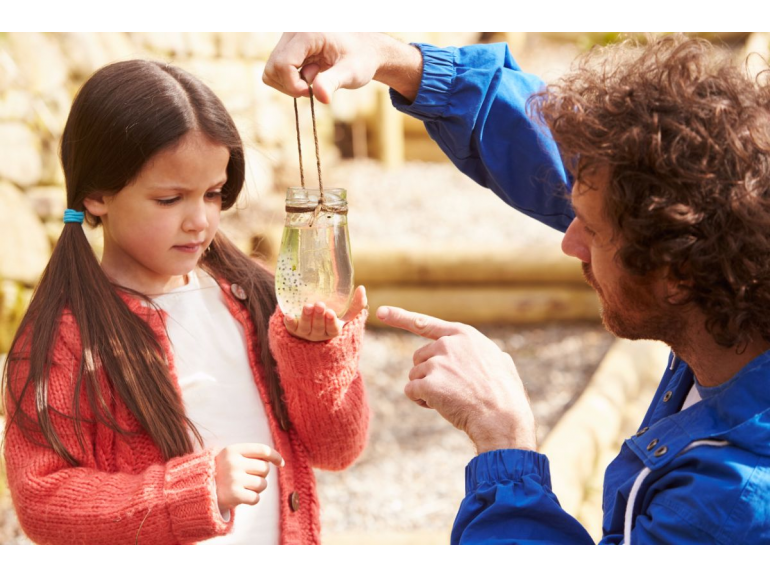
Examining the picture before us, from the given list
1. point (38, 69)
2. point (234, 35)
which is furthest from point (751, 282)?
point (234, 35)

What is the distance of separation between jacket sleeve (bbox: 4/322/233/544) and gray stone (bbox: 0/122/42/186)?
322 cm

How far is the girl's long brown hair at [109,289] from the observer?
1903mm

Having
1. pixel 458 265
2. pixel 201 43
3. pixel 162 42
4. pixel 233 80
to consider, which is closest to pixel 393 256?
pixel 458 265

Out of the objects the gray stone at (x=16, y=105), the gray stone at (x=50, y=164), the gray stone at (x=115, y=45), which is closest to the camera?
the gray stone at (x=16, y=105)

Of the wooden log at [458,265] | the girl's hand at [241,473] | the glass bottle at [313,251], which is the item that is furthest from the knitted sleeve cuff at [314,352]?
the wooden log at [458,265]

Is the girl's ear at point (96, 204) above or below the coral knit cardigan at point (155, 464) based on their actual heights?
above

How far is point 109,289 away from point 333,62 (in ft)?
2.47

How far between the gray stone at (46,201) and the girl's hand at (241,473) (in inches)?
136

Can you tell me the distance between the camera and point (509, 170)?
8.01 feet

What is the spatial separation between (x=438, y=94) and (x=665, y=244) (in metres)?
1.00

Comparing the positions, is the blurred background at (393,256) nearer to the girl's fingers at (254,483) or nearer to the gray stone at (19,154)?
the gray stone at (19,154)

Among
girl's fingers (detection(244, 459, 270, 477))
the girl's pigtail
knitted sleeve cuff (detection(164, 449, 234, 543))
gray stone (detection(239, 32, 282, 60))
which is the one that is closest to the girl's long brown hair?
the girl's pigtail

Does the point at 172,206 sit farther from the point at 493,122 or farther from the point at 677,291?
the point at 677,291

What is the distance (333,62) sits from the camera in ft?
6.56
